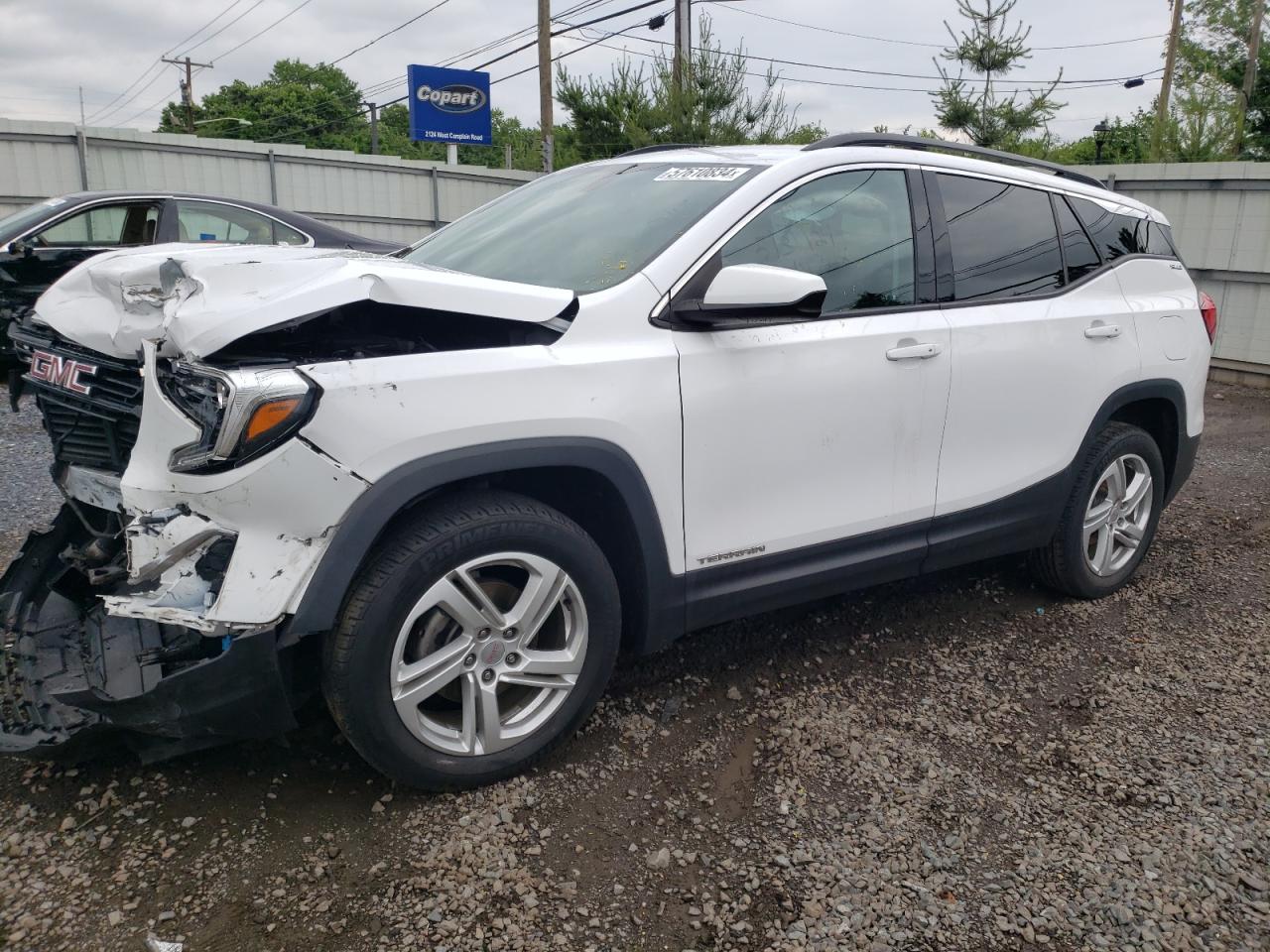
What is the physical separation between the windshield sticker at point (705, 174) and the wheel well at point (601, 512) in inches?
45.3

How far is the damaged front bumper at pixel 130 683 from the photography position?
2230 mm

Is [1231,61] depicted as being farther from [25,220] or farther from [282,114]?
[282,114]

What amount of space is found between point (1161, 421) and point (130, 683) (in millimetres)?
4247

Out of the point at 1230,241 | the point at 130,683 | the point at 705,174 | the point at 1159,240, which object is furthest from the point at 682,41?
the point at 130,683

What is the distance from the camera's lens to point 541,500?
275 centimetres

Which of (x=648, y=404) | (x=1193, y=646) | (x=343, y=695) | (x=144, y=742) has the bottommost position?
(x=1193, y=646)

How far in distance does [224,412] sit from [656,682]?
178 centimetres

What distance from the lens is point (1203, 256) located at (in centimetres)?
1077

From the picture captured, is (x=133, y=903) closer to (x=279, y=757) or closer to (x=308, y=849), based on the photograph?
(x=308, y=849)

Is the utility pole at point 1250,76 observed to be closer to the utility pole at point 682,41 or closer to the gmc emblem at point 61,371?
the utility pole at point 682,41

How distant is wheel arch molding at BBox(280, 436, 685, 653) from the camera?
223cm

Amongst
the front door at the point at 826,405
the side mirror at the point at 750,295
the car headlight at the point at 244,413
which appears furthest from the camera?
the front door at the point at 826,405

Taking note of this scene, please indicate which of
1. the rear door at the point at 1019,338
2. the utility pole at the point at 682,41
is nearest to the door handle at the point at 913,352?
the rear door at the point at 1019,338

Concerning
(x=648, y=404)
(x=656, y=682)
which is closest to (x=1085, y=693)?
(x=656, y=682)
